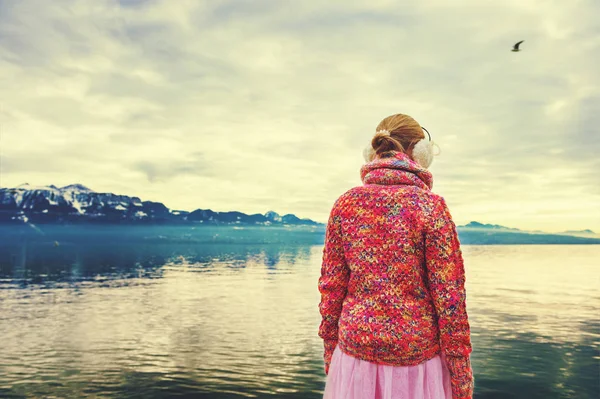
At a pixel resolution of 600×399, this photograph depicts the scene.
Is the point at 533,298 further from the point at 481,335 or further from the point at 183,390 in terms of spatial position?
the point at 183,390

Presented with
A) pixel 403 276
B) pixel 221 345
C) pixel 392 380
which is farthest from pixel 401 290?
pixel 221 345

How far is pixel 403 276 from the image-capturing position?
399 centimetres

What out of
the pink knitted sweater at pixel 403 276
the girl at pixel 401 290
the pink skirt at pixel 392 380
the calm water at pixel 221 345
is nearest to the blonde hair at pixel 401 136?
the girl at pixel 401 290

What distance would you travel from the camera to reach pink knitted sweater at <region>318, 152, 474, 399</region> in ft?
12.9

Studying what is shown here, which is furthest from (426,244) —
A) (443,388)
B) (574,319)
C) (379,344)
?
(574,319)

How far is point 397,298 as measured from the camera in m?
3.97

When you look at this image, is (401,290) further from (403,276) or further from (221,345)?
(221,345)

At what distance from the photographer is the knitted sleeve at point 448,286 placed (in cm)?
390

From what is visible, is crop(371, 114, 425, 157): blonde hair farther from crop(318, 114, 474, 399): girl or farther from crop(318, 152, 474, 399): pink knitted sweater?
crop(318, 152, 474, 399): pink knitted sweater

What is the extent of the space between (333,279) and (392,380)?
0.88m

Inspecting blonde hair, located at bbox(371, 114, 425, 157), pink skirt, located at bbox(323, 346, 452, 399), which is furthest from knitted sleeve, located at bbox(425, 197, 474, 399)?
blonde hair, located at bbox(371, 114, 425, 157)

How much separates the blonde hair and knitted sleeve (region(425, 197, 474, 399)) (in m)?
0.61

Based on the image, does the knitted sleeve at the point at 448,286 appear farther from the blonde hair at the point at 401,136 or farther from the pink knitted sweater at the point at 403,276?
the blonde hair at the point at 401,136

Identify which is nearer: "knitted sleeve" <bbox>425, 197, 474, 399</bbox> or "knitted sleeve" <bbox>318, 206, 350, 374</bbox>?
"knitted sleeve" <bbox>425, 197, 474, 399</bbox>
